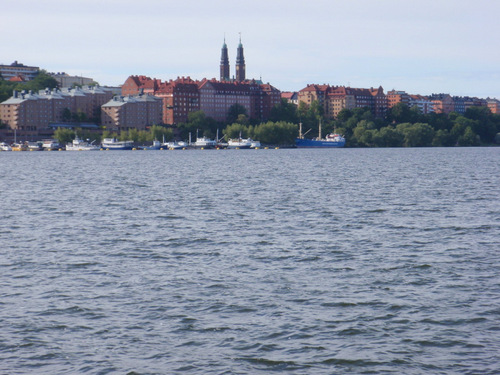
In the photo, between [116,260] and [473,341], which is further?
[116,260]

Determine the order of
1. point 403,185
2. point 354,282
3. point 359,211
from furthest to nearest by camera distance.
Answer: point 403,185 → point 359,211 → point 354,282

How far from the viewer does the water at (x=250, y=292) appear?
14695 mm

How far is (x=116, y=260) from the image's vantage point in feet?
79.3

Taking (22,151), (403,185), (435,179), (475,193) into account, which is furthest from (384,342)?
(22,151)

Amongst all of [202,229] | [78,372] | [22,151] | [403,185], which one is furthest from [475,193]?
[22,151]

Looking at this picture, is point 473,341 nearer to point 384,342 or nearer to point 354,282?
point 384,342

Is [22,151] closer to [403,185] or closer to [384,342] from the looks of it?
[403,185]

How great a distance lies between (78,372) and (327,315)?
5840 millimetres

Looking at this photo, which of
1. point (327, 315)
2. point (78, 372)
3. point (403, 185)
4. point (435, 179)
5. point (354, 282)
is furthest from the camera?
point (435, 179)

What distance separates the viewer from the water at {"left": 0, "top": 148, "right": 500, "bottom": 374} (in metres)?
14.7

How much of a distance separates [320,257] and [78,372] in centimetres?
1202

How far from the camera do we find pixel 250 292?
19.6m

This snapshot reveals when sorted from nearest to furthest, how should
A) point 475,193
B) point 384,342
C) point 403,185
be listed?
point 384,342
point 475,193
point 403,185

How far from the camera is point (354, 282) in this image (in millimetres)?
20750
